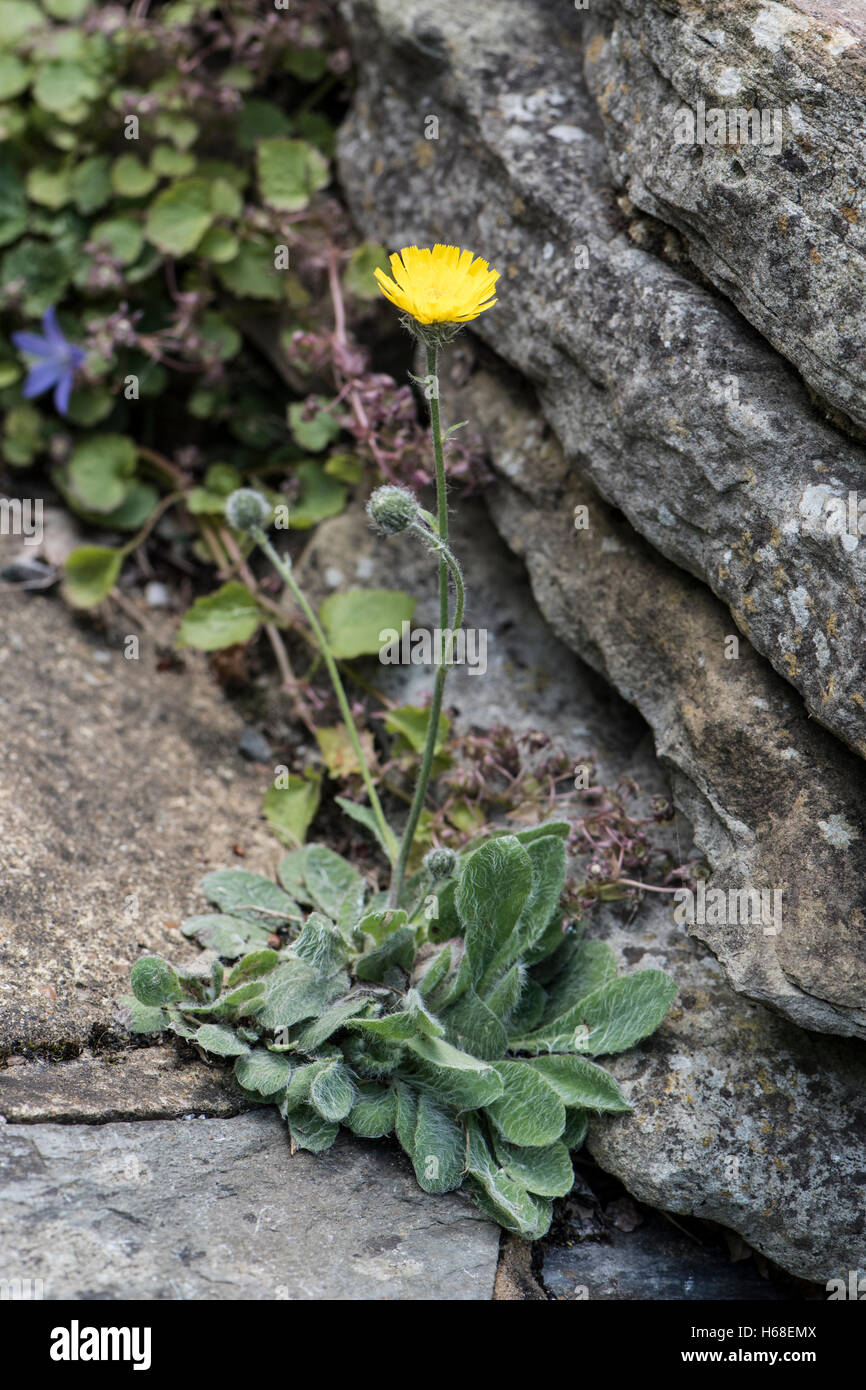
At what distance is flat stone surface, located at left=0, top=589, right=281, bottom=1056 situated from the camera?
277 centimetres

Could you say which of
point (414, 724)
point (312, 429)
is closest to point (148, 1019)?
point (414, 724)

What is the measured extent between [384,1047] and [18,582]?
2240 millimetres

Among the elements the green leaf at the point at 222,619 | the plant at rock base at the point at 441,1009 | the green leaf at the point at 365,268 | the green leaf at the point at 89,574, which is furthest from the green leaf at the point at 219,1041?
the green leaf at the point at 365,268

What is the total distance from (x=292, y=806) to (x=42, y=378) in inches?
73.0

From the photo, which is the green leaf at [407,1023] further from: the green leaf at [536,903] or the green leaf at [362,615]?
the green leaf at [362,615]

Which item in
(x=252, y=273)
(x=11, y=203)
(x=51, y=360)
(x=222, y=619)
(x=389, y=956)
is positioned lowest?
(x=389, y=956)

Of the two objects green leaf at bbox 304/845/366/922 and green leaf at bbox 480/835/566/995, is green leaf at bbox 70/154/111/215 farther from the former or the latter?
green leaf at bbox 480/835/566/995

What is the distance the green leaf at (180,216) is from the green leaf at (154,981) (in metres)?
2.60

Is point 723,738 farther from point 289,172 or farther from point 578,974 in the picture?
point 289,172

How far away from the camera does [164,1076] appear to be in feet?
8.75

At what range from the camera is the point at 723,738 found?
2.82 m

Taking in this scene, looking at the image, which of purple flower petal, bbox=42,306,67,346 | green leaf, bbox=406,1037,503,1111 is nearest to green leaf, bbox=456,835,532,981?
green leaf, bbox=406,1037,503,1111

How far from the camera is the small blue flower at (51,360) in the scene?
13.5 feet

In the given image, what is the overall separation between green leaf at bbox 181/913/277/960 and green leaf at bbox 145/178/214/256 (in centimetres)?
239
